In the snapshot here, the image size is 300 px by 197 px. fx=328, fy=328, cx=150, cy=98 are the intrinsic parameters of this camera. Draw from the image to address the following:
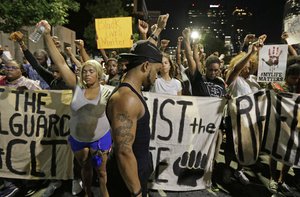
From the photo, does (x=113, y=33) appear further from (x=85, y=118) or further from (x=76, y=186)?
(x=85, y=118)

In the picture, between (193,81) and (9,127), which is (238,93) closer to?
(193,81)

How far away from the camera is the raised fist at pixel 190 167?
15.4 ft

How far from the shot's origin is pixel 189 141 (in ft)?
15.3

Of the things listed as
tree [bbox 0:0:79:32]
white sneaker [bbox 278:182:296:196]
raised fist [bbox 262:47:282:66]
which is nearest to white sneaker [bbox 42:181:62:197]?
white sneaker [bbox 278:182:296:196]

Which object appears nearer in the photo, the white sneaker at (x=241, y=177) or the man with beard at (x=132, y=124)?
the man with beard at (x=132, y=124)

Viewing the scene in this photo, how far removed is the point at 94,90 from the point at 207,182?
7.04 ft

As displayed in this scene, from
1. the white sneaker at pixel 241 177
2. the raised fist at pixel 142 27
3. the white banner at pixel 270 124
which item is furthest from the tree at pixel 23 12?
the white sneaker at pixel 241 177

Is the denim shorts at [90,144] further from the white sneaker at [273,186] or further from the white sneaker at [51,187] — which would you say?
the white sneaker at [273,186]

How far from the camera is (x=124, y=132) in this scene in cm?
219

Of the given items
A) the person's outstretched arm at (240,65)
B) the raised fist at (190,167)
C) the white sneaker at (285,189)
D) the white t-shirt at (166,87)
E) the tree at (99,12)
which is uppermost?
the tree at (99,12)

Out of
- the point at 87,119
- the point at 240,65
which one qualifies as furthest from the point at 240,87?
the point at 87,119

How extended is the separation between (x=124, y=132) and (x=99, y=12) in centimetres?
3377

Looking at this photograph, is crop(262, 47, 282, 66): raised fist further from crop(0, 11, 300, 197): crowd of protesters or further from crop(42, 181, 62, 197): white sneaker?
crop(42, 181, 62, 197): white sneaker

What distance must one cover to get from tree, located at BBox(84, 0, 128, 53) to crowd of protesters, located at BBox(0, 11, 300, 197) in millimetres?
27263
